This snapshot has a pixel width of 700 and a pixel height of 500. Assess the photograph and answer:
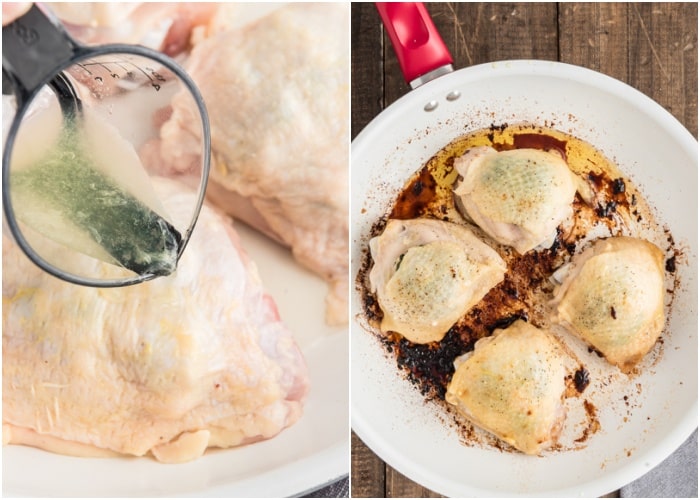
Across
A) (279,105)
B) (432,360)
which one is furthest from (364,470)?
(279,105)

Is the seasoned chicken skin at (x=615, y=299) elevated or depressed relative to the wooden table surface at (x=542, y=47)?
depressed

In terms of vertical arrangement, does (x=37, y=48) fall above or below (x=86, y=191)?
above

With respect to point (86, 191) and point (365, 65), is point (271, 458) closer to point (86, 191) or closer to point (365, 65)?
point (86, 191)

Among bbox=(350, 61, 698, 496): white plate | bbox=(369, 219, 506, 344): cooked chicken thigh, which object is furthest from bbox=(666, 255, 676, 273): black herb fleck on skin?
bbox=(369, 219, 506, 344): cooked chicken thigh

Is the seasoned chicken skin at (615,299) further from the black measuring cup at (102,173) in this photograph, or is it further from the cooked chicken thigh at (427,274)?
the black measuring cup at (102,173)

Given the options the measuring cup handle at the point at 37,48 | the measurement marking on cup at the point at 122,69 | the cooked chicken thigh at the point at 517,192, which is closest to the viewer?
the measuring cup handle at the point at 37,48

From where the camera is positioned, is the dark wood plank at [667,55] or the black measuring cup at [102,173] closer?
the black measuring cup at [102,173]

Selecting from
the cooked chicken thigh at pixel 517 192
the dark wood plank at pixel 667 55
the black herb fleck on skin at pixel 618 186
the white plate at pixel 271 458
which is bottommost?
the white plate at pixel 271 458

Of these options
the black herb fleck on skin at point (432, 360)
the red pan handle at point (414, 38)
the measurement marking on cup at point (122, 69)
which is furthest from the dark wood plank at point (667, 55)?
the measurement marking on cup at point (122, 69)
